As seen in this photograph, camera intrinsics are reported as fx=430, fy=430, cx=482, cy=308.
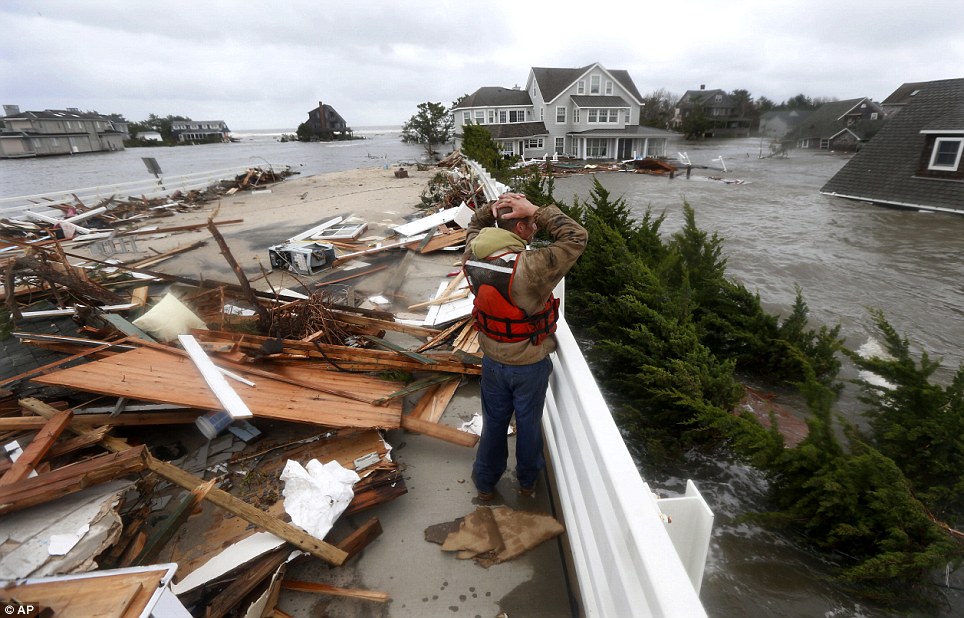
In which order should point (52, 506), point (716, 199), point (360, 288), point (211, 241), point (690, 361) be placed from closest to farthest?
point (52, 506)
point (690, 361)
point (360, 288)
point (211, 241)
point (716, 199)

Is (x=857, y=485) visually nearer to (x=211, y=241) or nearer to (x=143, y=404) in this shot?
(x=143, y=404)

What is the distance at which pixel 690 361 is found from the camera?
369 centimetres

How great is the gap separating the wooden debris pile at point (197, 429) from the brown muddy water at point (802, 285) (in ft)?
7.11

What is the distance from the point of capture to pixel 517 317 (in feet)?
8.02

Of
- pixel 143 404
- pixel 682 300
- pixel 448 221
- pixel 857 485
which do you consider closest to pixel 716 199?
pixel 448 221

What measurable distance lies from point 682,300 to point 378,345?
316 cm

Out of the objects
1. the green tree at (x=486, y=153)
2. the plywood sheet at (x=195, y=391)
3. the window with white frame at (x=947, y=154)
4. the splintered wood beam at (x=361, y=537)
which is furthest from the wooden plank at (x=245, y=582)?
the window with white frame at (x=947, y=154)

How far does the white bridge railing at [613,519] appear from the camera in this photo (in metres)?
1.15

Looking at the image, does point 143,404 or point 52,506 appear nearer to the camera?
point 52,506

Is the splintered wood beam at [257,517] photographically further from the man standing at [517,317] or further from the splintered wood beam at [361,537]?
the man standing at [517,317]

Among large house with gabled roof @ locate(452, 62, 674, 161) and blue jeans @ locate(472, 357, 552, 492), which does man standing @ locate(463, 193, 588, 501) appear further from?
large house with gabled roof @ locate(452, 62, 674, 161)

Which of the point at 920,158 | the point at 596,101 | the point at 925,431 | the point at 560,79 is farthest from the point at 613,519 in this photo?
the point at 560,79

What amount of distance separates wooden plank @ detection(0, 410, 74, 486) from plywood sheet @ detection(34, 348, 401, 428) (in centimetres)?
27

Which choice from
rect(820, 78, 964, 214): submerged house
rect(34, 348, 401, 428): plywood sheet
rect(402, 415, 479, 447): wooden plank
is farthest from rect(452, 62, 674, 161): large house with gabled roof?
rect(402, 415, 479, 447): wooden plank
